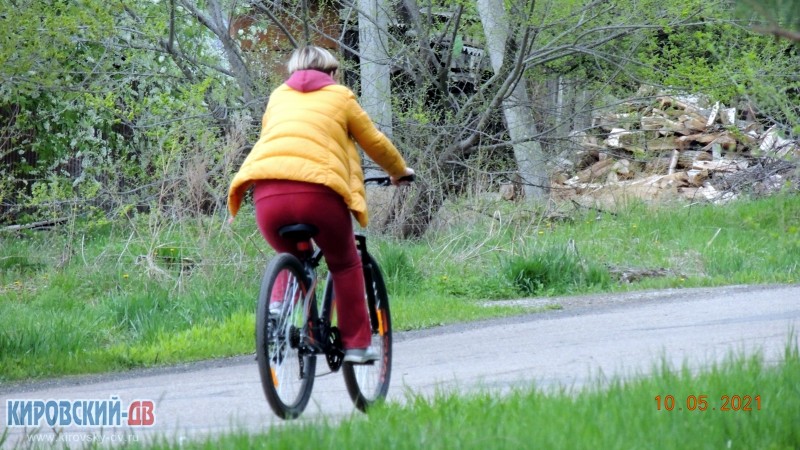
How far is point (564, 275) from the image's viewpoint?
39.8 feet

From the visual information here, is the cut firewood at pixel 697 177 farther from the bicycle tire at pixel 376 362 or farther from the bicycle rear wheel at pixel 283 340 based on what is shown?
the bicycle rear wheel at pixel 283 340

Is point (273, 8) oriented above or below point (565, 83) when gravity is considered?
above

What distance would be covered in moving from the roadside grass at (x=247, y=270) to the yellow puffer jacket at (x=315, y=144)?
353 centimetres

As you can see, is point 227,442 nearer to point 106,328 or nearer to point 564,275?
point 106,328

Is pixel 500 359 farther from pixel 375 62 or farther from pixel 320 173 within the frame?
pixel 375 62

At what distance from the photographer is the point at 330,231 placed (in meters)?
5.70

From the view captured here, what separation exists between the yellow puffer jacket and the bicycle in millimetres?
269

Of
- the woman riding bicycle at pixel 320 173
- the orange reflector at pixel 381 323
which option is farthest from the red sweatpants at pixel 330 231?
the orange reflector at pixel 381 323

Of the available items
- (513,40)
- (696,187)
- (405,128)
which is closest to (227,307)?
(405,128)

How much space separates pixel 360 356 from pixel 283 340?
0.45 meters

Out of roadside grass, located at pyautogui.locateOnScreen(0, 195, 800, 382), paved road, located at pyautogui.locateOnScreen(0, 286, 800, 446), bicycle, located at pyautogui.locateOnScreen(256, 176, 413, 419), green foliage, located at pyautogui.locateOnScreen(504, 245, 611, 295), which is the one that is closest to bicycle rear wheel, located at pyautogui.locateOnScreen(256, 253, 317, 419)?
bicycle, located at pyautogui.locateOnScreen(256, 176, 413, 419)

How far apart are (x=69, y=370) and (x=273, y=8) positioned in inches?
297

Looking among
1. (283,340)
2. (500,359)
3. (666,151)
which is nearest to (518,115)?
(500,359)

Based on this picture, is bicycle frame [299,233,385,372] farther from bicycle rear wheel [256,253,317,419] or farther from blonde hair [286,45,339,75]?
blonde hair [286,45,339,75]
